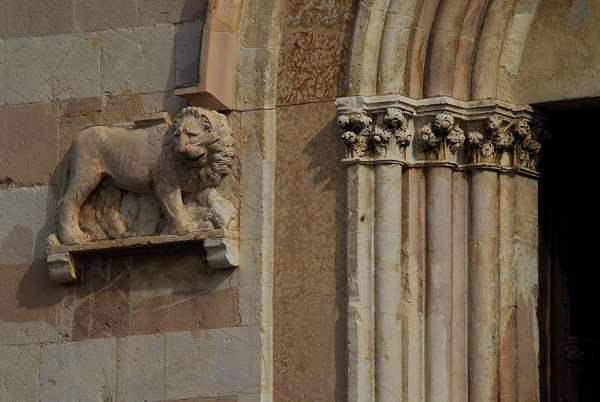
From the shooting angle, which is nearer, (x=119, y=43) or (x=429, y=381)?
(x=429, y=381)

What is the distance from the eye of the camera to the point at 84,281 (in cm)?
1262

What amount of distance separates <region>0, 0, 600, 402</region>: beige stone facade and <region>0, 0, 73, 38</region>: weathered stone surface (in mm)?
379

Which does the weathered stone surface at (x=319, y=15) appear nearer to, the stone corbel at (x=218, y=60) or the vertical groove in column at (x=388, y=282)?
the stone corbel at (x=218, y=60)

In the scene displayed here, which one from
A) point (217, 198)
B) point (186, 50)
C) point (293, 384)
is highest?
point (186, 50)

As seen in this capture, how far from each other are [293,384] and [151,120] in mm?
1690


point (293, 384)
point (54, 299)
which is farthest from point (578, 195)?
point (54, 299)

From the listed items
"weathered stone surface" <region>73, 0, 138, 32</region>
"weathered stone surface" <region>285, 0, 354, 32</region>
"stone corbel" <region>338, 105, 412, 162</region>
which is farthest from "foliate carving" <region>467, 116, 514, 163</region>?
"weathered stone surface" <region>73, 0, 138, 32</region>

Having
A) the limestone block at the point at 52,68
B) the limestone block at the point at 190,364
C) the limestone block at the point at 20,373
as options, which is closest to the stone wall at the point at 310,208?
the limestone block at the point at 190,364

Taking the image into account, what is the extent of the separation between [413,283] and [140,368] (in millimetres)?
1593

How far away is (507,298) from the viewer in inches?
479

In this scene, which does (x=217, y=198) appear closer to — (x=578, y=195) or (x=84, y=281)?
(x=84, y=281)

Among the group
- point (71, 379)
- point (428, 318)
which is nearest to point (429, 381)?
point (428, 318)

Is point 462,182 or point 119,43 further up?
point 119,43

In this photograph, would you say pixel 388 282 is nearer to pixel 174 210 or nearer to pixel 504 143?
pixel 504 143
